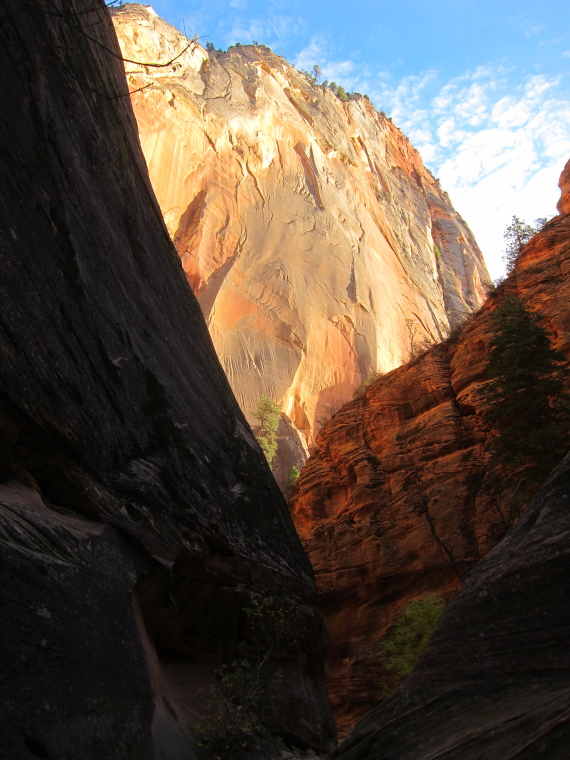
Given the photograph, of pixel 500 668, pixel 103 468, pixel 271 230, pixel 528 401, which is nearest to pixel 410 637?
pixel 528 401

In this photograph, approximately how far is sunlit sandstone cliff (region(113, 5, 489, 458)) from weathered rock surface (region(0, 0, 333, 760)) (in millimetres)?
27969

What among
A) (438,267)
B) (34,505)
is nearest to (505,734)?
(34,505)

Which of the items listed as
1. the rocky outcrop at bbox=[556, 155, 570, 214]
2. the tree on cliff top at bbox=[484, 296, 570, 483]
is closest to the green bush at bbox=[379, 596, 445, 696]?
the tree on cliff top at bbox=[484, 296, 570, 483]

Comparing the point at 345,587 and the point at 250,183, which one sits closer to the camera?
the point at 345,587

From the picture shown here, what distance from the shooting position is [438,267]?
7731 cm

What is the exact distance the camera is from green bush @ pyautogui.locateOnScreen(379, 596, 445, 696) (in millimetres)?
16031

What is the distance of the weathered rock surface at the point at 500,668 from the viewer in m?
6.55

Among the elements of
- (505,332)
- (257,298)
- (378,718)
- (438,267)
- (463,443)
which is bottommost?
(378,718)

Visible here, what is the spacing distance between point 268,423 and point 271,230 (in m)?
20.2

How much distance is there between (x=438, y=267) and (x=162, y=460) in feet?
235

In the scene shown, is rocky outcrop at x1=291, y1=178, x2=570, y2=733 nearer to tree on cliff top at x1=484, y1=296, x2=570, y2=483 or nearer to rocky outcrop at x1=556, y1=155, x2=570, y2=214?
tree on cliff top at x1=484, y1=296, x2=570, y2=483

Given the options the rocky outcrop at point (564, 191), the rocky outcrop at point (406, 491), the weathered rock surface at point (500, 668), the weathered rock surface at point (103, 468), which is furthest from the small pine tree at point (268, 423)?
the weathered rock surface at point (500, 668)

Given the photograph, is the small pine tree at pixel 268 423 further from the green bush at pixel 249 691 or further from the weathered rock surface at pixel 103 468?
the green bush at pixel 249 691

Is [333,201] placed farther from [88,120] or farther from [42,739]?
[42,739]
